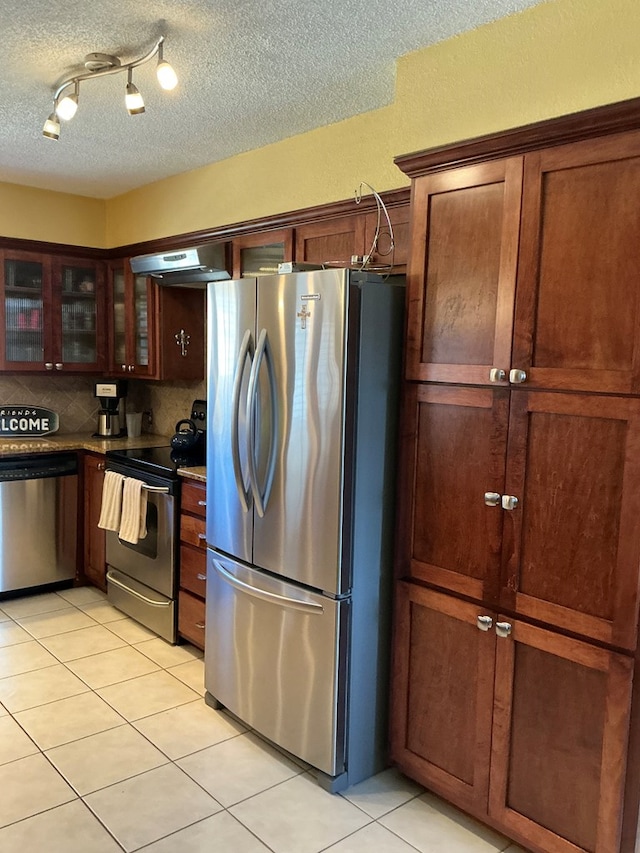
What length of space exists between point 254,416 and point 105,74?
1354 millimetres

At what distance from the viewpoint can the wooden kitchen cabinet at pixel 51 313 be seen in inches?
169

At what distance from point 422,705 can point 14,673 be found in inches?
80.0

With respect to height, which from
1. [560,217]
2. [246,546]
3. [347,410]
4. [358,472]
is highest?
[560,217]

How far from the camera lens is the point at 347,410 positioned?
224 cm

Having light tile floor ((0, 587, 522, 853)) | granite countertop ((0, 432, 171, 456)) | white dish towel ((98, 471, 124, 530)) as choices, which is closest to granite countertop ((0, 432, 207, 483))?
granite countertop ((0, 432, 171, 456))

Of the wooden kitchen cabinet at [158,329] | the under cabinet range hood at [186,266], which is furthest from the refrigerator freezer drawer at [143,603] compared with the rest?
the under cabinet range hood at [186,266]

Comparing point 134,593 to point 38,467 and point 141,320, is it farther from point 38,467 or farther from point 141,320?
point 141,320

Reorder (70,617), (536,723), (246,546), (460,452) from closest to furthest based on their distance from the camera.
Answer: (536,723) → (460,452) → (246,546) → (70,617)

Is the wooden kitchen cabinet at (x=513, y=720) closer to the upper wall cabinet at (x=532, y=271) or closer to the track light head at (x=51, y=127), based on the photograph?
the upper wall cabinet at (x=532, y=271)

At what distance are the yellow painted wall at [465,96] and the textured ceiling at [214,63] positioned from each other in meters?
0.06

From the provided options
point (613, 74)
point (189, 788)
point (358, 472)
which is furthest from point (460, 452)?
point (189, 788)

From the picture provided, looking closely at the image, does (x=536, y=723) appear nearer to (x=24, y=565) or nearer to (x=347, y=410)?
(x=347, y=410)

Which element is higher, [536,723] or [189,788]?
[536,723]

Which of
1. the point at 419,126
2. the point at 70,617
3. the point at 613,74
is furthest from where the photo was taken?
the point at 70,617
